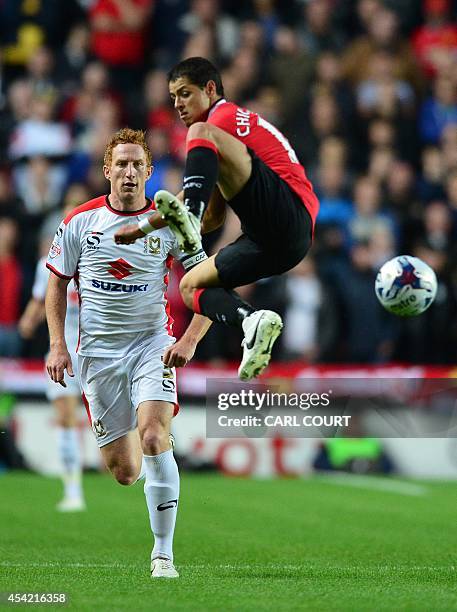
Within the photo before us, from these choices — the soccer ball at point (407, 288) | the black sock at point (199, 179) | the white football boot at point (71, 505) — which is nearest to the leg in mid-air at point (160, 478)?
the black sock at point (199, 179)

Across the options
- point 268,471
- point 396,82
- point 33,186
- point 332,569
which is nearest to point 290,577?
point 332,569

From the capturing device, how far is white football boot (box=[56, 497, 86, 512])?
37.8ft

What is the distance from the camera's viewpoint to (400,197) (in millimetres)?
15789

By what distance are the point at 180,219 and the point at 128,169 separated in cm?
136

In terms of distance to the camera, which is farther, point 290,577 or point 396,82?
point 396,82

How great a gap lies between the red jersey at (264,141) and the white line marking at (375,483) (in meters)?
6.41

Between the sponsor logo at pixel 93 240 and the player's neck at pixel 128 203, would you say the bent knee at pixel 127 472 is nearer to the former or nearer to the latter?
the sponsor logo at pixel 93 240

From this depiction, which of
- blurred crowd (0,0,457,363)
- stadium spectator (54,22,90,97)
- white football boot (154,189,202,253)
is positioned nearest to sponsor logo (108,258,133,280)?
white football boot (154,189,202,253)

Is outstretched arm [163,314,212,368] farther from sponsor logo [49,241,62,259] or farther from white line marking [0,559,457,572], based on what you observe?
white line marking [0,559,457,572]

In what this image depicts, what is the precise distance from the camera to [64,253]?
788 cm

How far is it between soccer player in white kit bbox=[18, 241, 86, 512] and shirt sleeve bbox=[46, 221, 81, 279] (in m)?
3.46

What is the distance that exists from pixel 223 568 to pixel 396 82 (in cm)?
1029

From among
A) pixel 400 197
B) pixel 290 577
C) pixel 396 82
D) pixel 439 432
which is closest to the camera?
pixel 290 577

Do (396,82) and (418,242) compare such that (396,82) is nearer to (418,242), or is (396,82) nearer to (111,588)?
(418,242)
